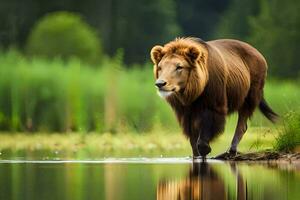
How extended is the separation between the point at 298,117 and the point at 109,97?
25.1 feet

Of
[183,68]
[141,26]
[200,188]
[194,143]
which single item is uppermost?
[141,26]

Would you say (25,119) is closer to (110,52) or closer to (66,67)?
(66,67)

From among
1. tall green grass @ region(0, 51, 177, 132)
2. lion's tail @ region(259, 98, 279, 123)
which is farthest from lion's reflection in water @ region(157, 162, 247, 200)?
tall green grass @ region(0, 51, 177, 132)

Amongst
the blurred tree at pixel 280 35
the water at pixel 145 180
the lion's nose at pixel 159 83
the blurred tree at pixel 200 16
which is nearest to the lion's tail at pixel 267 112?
the water at pixel 145 180

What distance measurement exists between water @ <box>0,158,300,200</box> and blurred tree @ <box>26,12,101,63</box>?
11183 millimetres

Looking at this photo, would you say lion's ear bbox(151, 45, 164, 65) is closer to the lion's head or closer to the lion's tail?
the lion's head

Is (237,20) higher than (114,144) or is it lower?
higher

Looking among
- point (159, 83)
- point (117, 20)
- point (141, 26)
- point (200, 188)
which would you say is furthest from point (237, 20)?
point (200, 188)

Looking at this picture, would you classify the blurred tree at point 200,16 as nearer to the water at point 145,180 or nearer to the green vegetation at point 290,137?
the green vegetation at point 290,137

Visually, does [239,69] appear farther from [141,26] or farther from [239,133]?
[141,26]

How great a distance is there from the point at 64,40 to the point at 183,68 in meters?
12.6

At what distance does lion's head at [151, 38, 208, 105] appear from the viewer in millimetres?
15328

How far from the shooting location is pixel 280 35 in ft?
96.4

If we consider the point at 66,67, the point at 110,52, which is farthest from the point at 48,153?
the point at 110,52
